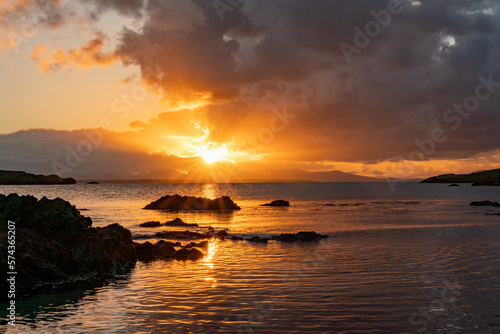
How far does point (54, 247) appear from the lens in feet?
82.4

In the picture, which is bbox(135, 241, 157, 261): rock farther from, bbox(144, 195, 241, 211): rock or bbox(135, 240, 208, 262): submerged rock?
bbox(144, 195, 241, 211): rock

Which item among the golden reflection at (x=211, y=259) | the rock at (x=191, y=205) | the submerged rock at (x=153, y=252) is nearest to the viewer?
the golden reflection at (x=211, y=259)

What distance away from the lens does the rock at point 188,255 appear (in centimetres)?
3159

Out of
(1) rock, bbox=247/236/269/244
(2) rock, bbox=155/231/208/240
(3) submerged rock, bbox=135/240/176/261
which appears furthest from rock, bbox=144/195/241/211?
(3) submerged rock, bbox=135/240/176/261

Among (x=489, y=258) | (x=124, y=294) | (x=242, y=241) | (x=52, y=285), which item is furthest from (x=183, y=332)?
(x=242, y=241)

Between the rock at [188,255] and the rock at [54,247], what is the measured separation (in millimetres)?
3520

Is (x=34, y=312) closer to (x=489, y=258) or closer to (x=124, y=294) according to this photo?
Result: (x=124, y=294)

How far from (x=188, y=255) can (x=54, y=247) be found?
10.3 m

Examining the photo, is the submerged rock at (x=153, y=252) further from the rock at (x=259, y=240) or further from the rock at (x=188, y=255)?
the rock at (x=259, y=240)

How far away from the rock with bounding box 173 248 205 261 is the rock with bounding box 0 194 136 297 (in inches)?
139

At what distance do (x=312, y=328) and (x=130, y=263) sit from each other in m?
18.2

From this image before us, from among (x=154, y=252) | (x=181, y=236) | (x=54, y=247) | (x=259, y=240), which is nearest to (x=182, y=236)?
(x=181, y=236)

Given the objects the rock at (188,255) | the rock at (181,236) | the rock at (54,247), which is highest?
the rock at (54,247)

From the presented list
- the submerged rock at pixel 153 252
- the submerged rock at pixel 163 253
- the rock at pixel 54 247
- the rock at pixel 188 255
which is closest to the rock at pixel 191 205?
the submerged rock at pixel 153 252
